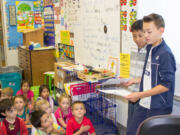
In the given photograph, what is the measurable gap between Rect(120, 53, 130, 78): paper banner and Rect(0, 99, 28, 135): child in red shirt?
51.7 inches

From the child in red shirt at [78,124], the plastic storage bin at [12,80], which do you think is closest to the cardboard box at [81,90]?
the child in red shirt at [78,124]

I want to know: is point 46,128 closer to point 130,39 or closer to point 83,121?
point 83,121

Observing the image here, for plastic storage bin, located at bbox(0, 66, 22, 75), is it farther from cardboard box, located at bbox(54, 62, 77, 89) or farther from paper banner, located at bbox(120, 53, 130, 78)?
paper banner, located at bbox(120, 53, 130, 78)

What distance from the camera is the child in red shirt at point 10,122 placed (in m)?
2.26

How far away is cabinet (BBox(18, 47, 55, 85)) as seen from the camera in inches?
175

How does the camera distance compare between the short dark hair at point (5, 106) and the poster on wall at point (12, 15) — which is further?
the poster on wall at point (12, 15)

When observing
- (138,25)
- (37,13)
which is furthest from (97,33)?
(37,13)

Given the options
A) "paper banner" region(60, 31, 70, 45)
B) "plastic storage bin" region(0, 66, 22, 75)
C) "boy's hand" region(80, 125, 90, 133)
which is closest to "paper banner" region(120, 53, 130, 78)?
"boy's hand" region(80, 125, 90, 133)

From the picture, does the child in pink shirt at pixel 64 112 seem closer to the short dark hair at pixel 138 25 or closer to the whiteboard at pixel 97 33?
the whiteboard at pixel 97 33

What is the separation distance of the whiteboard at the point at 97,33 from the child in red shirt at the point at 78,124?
0.84 meters

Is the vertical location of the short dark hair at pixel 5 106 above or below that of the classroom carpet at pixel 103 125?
above

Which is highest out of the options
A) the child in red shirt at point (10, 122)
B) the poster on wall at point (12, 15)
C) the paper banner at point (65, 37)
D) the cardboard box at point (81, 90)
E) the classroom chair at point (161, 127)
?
the poster on wall at point (12, 15)

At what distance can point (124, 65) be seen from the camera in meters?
2.72

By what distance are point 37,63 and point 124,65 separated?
91.6 inches
